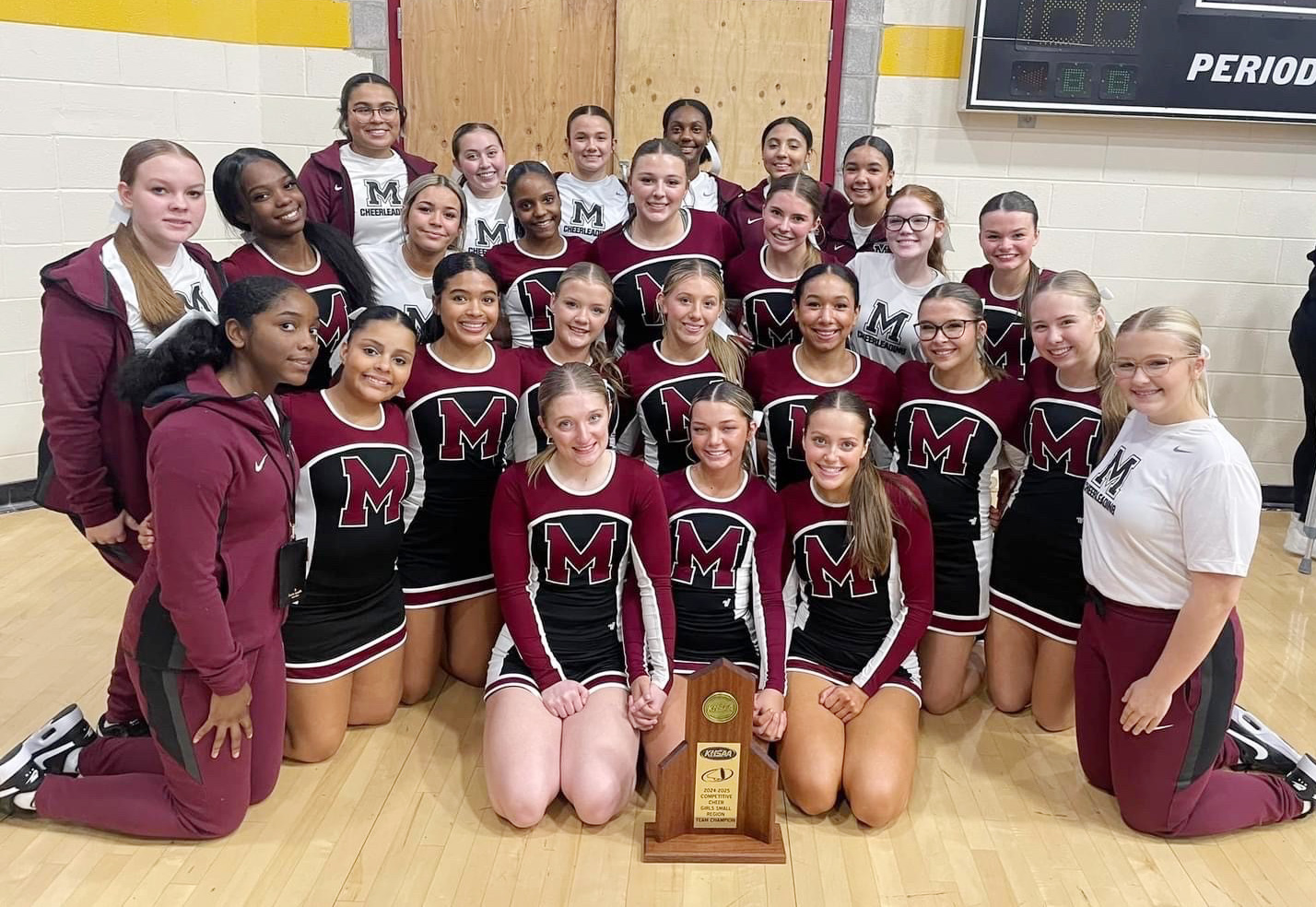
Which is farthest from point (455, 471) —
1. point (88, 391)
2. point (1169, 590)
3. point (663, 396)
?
point (1169, 590)

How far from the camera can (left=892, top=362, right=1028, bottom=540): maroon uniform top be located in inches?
116

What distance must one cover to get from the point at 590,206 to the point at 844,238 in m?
0.90

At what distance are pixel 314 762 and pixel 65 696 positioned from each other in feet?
2.80

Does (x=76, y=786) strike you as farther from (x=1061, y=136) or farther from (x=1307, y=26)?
(x=1307, y=26)

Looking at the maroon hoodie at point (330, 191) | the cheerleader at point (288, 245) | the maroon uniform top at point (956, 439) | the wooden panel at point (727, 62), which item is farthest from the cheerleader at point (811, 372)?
the wooden panel at point (727, 62)

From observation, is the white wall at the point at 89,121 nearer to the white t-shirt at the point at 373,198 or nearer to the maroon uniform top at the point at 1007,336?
the white t-shirt at the point at 373,198

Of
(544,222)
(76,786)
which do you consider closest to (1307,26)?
(544,222)

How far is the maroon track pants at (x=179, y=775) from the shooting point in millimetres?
2207

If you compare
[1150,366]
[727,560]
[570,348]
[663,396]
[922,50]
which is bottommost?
[727,560]

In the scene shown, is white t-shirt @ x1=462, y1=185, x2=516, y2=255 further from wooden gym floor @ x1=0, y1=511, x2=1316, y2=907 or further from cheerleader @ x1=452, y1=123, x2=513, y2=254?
wooden gym floor @ x1=0, y1=511, x2=1316, y2=907

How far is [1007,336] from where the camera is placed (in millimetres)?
3193

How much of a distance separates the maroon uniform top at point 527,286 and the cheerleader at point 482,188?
0.22 metres

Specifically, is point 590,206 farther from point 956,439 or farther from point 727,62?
point 727,62

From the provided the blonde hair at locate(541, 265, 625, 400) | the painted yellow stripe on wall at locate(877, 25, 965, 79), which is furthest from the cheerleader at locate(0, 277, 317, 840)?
the painted yellow stripe on wall at locate(877, 25, 965, 79)
